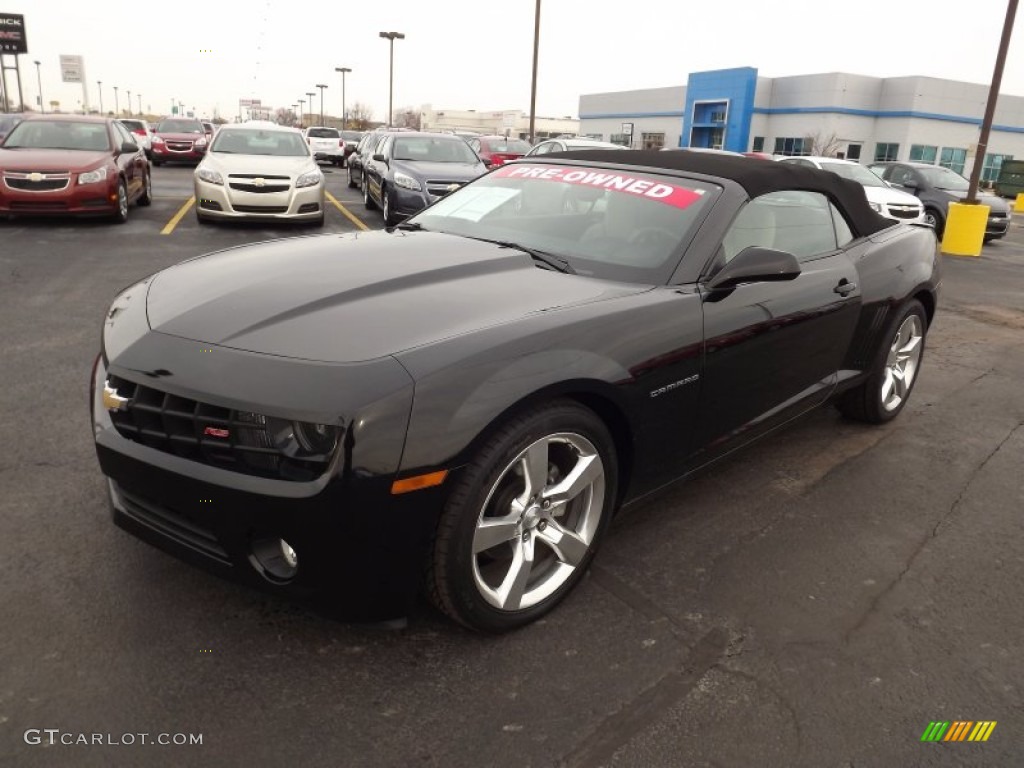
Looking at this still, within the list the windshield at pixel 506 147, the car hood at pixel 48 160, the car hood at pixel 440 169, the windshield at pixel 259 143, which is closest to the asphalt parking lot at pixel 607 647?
the car hood at pixel 48 160

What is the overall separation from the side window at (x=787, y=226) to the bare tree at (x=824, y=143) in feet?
160

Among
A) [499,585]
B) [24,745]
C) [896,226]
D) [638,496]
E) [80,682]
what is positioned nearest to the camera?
[24,745]

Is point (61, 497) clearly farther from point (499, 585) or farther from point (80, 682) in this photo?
point (499, 585)

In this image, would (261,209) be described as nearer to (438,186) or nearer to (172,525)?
(438,186)

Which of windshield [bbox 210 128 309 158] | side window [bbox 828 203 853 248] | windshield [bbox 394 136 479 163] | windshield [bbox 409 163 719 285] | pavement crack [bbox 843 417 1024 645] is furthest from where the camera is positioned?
windshield [bbox 394 136 479 163]

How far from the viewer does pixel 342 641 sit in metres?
2.40

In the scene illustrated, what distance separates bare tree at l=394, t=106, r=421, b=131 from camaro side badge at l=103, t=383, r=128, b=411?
137 meters

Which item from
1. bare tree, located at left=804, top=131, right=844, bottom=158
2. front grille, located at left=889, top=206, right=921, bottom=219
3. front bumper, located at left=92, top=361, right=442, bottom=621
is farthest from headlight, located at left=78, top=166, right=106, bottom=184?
bare tree, located at left=804, top=131, right=844, bottom=158

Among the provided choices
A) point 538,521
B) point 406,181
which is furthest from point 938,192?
point 538,521

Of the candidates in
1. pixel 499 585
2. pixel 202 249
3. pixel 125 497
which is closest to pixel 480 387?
pixel 499 585

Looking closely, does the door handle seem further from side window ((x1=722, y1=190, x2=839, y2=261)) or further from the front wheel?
the front wheel

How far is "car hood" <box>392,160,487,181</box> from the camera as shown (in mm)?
11367

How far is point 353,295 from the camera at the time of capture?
2.60m

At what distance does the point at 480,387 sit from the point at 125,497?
1.19 metres
